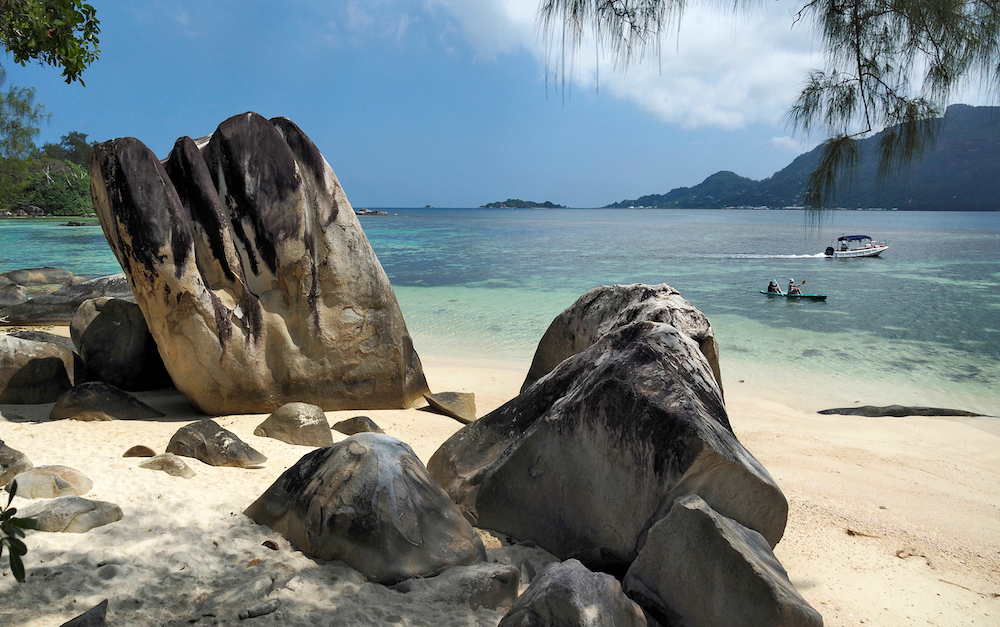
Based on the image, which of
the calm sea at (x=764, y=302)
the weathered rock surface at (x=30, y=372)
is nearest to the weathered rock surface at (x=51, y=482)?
the weathered rock surface at (x=30, y=372)

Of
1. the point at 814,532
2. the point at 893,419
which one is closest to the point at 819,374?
the point at 893,419

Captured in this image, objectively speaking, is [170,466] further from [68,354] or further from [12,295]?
[12,295]

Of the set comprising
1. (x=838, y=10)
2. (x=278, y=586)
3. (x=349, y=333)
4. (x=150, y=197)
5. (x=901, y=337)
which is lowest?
(x=901, y=337)

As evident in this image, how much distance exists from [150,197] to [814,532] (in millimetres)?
5295

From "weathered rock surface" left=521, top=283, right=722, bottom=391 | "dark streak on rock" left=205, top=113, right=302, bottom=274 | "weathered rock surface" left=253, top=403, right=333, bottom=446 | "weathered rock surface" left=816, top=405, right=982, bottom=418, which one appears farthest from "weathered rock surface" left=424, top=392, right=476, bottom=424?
"weathered rock surface" left=816, top=405, right=982, bottom=418

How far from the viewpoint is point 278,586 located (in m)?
2.61

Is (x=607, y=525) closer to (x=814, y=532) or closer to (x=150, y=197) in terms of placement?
(x=814, y=532)

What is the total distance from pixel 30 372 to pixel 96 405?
3.33 feet

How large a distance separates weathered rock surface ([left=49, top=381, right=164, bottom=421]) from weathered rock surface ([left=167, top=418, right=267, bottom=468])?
41.3 inches

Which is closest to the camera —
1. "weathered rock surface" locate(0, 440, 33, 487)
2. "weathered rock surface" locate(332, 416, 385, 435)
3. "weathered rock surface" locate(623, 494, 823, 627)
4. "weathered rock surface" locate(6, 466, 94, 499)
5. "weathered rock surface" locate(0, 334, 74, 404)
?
"weathered rock surface" locate(623, 494, 823, 627)

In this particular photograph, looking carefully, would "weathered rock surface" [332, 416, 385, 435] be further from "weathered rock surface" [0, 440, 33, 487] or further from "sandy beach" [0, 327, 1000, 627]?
"weathered rock surface" [0, 440, 33, 487]

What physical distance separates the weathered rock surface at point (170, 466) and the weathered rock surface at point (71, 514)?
583 millimetres

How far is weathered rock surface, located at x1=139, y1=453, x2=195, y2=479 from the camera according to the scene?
3658 millimetres

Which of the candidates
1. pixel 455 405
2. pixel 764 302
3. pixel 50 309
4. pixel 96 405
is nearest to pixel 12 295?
pixel 50 309
